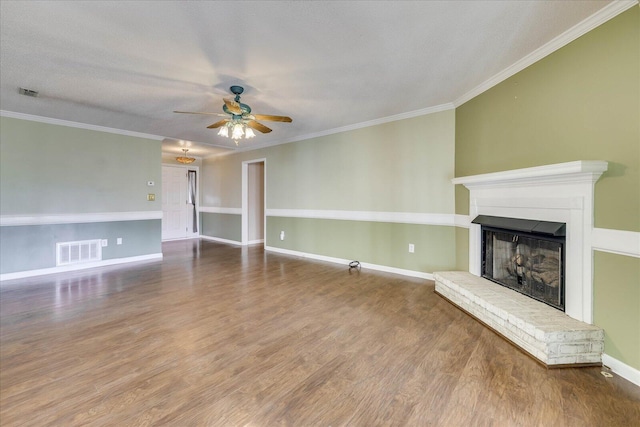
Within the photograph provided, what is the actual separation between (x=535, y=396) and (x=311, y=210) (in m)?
4.21

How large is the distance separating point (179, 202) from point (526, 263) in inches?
318

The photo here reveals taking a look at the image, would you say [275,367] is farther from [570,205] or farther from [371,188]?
[371,188]

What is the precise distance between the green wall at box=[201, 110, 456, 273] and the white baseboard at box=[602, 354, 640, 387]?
6.12 ft

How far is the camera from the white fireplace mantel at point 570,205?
6.55 ft

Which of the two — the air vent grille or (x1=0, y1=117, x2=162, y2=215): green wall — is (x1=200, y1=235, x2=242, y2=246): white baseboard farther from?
the air vent grille

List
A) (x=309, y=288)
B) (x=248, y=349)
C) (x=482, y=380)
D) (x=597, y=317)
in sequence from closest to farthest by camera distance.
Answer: (x=482, y=380) < (x=597, y=317) < (x=248, y=349) < (x=309, y=288)

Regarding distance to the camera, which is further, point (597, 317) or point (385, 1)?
point (597, 317)

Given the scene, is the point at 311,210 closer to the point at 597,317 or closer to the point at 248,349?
the point at 248,349

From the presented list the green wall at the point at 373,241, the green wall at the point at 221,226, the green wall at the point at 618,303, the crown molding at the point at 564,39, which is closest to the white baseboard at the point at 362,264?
the green wall at the point at 373,241

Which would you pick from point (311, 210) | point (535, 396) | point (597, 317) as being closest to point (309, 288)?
point (311, 210)

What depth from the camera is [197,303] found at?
3057mm

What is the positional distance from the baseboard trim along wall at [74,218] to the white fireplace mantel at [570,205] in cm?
596

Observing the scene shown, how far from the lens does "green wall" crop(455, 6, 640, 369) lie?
1782 mm

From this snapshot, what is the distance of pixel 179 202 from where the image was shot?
7.80m
